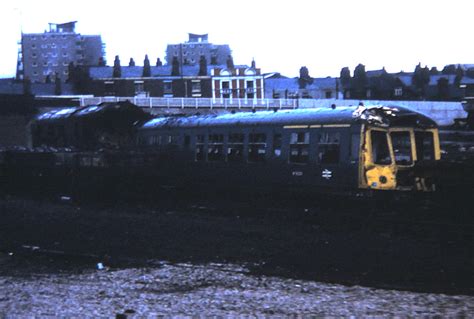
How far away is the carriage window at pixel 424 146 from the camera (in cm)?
1747

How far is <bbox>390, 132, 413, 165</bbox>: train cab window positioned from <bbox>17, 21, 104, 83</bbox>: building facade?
11329 cm

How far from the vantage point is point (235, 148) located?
20891 mm

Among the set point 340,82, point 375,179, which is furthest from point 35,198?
point 340,82

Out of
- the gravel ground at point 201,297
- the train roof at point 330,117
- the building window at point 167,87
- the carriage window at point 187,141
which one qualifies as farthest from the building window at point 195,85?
the gravel ground at point 201,297

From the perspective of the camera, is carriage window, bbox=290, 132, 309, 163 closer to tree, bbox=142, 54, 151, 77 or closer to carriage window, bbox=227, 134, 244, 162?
carriage window, bbox=227, 134, 244, 162

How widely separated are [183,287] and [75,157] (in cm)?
1473

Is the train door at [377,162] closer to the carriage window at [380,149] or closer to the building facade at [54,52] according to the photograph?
the carriage window at [380,149]

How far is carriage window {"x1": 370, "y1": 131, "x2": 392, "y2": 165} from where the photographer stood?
16.7 meters

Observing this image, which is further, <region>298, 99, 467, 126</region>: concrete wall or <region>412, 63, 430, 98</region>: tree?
<region>412, 63, 430, 98</region>: tree

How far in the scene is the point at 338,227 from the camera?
15.0 meters

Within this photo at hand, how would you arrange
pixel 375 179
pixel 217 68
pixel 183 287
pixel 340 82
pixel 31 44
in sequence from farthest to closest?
pixel 31 44 < pixel 340 82 < pixel 217 68 < pixel 375 179 < pixel 183 287

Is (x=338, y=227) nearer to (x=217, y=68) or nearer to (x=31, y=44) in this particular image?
(x=217, y=68)

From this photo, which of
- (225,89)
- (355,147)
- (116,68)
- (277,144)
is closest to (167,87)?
(116,68)

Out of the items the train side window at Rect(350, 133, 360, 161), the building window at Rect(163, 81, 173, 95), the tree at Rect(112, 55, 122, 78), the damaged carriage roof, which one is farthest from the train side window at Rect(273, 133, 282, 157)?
the building window at Rect(163, 81, 173, 95)
